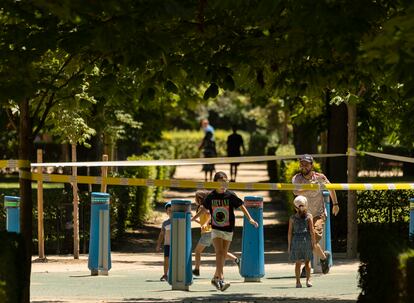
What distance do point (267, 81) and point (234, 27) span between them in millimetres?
1783

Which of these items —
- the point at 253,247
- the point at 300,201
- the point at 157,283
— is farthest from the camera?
the point at 253,247

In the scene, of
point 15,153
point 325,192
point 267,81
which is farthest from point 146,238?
point 15,153

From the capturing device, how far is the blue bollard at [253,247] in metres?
14.8

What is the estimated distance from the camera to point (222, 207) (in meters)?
13.8

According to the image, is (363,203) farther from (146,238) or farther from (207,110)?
(207,110)

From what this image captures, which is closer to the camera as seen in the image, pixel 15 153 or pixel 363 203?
pixel 363 203

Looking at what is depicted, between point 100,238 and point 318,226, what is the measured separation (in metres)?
2.84

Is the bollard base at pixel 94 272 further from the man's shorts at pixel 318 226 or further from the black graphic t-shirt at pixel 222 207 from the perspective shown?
the man's shorts at pixel 318 226

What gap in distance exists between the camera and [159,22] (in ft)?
31.7

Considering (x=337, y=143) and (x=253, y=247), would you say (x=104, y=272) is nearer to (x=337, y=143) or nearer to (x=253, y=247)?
(x=253, y=247)

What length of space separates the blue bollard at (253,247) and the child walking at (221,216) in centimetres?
93

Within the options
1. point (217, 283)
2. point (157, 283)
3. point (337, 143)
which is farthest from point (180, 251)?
point (337, 143)

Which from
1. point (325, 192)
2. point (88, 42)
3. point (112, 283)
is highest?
point (88, 42)

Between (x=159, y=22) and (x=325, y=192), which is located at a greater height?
(x=159, y=22)
